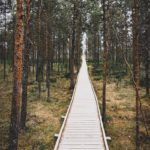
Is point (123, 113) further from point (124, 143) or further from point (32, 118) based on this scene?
point (32, 118)

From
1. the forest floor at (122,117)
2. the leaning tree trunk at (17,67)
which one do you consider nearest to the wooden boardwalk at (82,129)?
the forest floor at (122,117)

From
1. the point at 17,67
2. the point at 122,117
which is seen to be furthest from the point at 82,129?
the point at 17,67

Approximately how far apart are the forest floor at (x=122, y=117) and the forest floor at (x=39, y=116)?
379cm

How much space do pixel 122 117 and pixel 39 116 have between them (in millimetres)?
6629

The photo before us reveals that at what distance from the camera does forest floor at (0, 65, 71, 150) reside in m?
18.8

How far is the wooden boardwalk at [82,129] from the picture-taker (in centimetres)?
1634

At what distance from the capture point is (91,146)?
53.1 ft

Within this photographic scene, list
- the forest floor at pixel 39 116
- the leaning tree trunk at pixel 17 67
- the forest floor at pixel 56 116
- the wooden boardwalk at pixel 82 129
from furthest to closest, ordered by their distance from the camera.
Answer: the forest floor at pixel 56 116
the forest floor at pixel 39 116
the wooden boardwalk at pixel 82 129
the leaning tree trunk at pixel 17 67

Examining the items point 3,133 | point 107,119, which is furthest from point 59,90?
point 3,133

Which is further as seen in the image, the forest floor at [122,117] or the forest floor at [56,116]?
the forest floor at [122,117]

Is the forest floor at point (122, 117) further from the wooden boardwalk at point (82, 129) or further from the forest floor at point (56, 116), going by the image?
the wooden boardwalk at point (82, 129)

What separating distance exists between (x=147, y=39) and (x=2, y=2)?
22.7 metres

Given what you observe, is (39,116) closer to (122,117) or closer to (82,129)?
(82,129)

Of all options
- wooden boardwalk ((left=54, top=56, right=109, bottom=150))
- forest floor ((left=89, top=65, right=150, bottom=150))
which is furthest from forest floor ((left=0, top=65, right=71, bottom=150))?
forest floor ((left=89, top=65, right=150, bottom=150))
